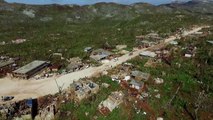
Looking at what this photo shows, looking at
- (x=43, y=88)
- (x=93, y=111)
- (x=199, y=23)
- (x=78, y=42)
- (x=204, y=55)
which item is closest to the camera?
(x=93, y=111)

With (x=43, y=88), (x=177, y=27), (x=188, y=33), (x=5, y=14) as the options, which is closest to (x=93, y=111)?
(x=43, y=88)

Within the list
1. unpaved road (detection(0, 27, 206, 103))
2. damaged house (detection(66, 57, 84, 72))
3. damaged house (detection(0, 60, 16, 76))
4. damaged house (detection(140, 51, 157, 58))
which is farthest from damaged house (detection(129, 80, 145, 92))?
damaged house (detection(0, 60, 16, 76))

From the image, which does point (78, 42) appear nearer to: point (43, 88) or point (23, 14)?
point (43, 88)

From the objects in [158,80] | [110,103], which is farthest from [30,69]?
[158,80]

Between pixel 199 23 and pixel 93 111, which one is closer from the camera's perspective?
pixel 93 111

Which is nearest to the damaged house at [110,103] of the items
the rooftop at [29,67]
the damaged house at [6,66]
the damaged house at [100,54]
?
the rooftop at [29,67]

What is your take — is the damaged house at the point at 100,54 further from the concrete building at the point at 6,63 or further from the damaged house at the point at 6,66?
the concrete building at the point at 6,63
